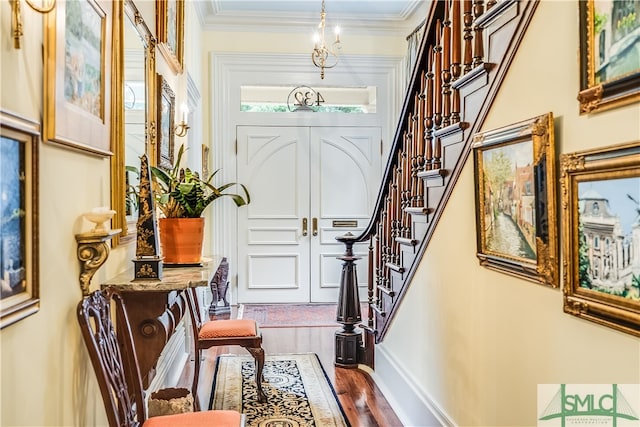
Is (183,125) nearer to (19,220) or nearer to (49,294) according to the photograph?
(49,294)

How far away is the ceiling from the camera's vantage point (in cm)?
535

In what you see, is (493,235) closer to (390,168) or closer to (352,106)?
(390,168)

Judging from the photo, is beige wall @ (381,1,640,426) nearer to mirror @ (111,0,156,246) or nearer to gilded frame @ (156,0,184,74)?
mirror @ (111,0,156,246)

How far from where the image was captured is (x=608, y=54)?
3.99 ft

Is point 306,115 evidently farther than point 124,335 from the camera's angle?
Yes

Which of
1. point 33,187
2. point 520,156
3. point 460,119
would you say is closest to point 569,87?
point 520,156

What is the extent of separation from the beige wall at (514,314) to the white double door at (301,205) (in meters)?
3.25

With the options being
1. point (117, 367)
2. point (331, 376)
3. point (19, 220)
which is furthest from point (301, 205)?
point (19, 220)

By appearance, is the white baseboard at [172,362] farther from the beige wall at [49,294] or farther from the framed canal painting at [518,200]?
the framed canal painting at [518,200]

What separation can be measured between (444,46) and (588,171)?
48.5 inches

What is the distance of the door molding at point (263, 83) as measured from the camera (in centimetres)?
567

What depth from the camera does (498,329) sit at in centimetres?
184

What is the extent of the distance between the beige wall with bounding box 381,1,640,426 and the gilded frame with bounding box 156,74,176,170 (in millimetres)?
Result: 1654

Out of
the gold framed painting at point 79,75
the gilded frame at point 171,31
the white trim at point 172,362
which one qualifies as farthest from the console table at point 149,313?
the gilded frame at point 171,31
